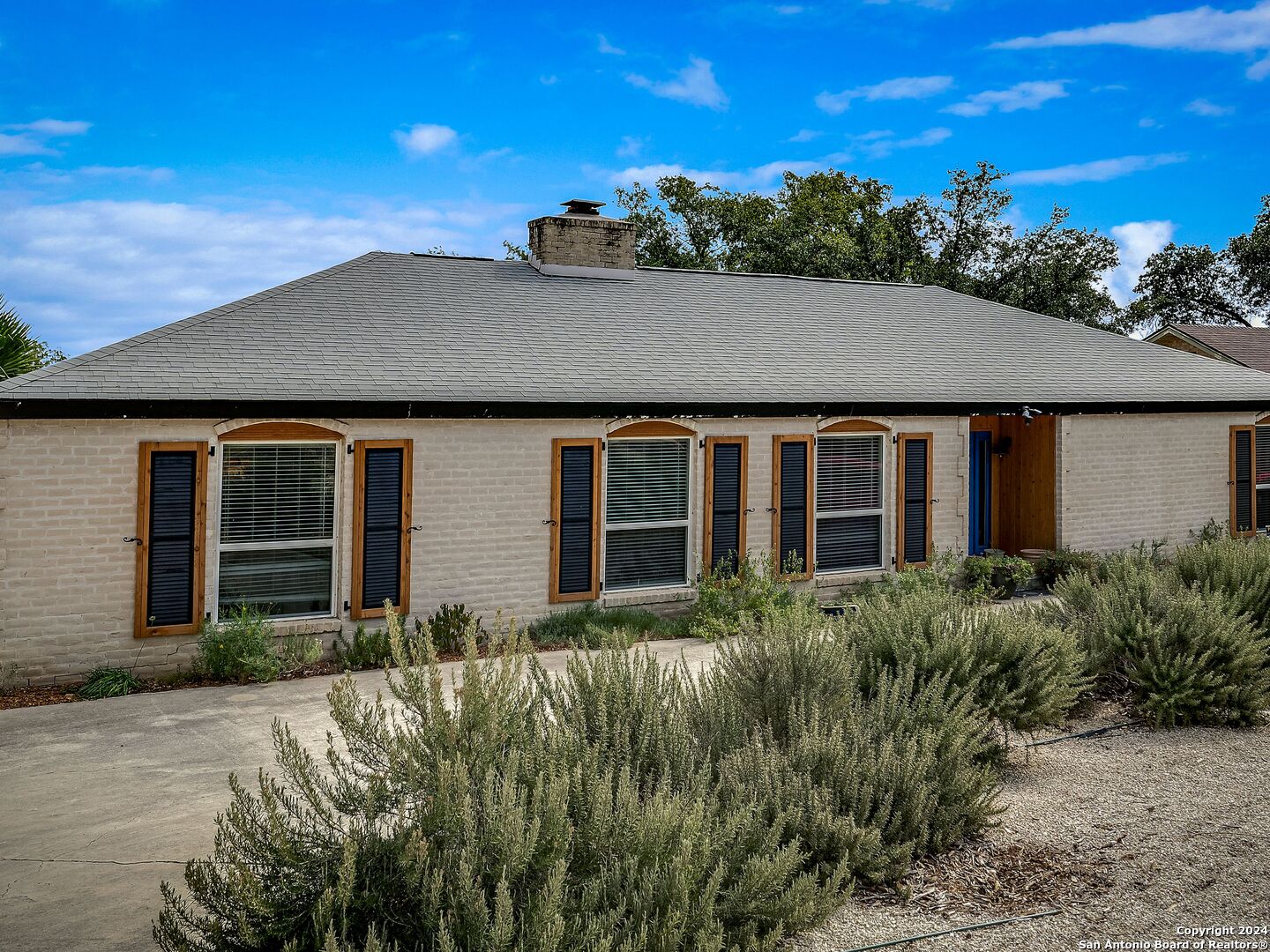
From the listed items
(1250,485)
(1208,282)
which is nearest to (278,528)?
(1250,485)

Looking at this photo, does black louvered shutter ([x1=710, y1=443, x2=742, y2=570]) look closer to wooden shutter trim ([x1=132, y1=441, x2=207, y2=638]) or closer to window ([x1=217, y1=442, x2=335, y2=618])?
window ([x1=217, y1=442, x2=335, y2=618])

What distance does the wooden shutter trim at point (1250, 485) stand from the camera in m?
16.3

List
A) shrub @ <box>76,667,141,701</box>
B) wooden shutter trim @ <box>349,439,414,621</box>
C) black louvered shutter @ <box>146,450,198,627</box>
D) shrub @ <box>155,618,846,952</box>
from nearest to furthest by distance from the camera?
shrub @ <box>155,618,846,952</box> → shrub @ <box>76,667,141,701</box> → black louvered shutter @ <box>146,450,198,627</box> → wooden shutter trim @ <box>349,439,414,621</box>

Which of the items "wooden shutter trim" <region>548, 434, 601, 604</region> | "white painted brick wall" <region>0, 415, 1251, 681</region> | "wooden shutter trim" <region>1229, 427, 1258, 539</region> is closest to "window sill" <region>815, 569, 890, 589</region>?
"white painted brick wall" <region>0, 415, 1251, 681</region>

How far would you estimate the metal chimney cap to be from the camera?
15.6 meters

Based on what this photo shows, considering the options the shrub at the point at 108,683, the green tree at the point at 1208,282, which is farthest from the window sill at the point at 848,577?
the green tree at the point at 1208,282

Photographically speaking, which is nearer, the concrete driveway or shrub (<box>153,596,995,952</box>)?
shrub (<box>153,596,995,952</box>)

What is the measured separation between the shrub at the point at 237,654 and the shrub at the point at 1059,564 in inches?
400

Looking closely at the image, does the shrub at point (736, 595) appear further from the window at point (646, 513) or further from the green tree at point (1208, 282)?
the green tree at point (1208, 282)

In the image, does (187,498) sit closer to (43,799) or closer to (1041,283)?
(43,799)

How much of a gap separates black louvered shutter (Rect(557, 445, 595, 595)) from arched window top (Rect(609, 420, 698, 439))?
0.42m

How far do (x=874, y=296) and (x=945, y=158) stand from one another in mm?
17418

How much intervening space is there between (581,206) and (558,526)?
6.45 m

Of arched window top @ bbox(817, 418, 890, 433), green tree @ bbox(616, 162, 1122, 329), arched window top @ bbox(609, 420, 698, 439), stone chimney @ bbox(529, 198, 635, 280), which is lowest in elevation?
arched window top @ bbox(609, 420, 698, 439)
